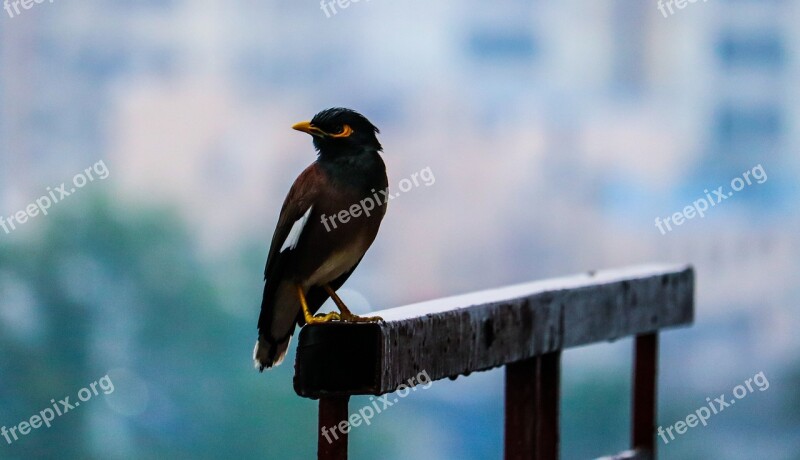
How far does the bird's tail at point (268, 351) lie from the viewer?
7.66 feet

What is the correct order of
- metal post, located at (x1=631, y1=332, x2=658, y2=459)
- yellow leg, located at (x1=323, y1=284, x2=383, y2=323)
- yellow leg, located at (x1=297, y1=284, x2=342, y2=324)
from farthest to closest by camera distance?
metal post, located at (x1=631, y1=332, x2=658, y2=459)
yellow leg, located at (x1=297, y1=284, x2=342, y2=324)
yellow leg, located at (x1=323, y1=284, x2=383, y2=323)

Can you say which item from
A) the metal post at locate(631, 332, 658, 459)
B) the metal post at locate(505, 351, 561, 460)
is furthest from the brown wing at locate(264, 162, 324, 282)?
the metal post at locate(631, 332, 658, 459)

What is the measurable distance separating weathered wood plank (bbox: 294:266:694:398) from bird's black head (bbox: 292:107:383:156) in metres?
0.41

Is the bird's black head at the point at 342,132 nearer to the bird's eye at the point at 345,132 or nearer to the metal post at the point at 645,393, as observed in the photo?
the bird's eye at the point at 345,132

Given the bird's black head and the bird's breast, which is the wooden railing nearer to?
the bird's breast

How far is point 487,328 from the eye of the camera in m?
2.02

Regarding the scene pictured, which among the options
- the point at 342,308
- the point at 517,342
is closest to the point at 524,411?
the point at 517,342

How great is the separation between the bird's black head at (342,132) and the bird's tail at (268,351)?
1.38ft

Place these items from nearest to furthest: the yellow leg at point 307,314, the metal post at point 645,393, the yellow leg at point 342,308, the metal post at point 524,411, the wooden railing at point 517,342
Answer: the wooden railing at point 517,342, the yellow leg at point 342,308, the yellow leg at point 307,314, the metal post at point 524,411, the metal post at point 645,393

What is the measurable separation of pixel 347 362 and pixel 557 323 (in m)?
0.80

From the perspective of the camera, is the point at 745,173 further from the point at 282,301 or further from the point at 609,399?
the point at 282,301

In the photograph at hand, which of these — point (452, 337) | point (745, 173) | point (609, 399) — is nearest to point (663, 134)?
point (745, 173)

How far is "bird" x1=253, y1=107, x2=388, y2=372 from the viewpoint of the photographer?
2.30m

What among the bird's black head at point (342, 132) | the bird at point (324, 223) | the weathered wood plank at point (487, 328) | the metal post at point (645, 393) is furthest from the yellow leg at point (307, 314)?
the metal post at point (645, 393)
